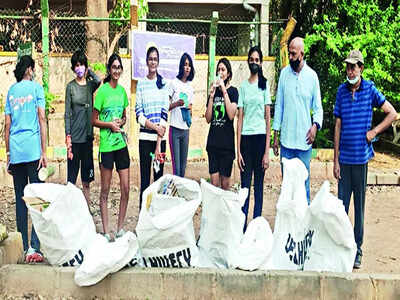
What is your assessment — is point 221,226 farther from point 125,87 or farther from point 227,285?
point 125,87

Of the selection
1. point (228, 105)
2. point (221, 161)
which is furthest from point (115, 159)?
point (228, 105)

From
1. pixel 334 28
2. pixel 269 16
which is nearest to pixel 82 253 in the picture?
pixel 334 28

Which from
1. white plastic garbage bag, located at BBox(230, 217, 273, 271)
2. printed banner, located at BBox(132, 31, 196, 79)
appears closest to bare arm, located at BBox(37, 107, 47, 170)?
white plastic garbage bag, located at BBox(230, 217, 273, 271)

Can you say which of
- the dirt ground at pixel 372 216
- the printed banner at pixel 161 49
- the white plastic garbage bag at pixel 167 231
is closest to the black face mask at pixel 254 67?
the dirt ground at pixel 372 216

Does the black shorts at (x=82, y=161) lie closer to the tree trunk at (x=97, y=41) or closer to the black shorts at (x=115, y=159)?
the black shorts at (x=115, y=159)

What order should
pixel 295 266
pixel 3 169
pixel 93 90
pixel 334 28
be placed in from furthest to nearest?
A: 1. pixel 334 28
2. pixel 3 169
3. pixel 93 90
4. pixel 295 266

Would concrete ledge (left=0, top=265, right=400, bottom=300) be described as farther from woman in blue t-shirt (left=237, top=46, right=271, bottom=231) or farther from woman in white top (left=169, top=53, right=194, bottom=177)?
woman in white top (left=169, top=53, right=194, bottom=177)

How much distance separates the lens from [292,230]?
14.3 ft

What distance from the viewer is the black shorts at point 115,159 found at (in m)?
5.64

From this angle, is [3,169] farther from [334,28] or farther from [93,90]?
[334,28]

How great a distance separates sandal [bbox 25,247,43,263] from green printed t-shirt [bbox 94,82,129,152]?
3.99 ft

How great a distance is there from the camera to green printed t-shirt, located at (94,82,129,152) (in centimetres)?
561

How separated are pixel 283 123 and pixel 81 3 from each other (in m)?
11.1

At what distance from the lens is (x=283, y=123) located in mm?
5641
